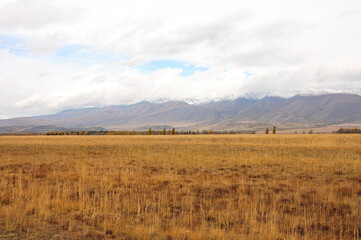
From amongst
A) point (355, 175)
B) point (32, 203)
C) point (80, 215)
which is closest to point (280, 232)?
point (80, 215)

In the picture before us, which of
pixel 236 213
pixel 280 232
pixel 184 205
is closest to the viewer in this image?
pixel 280 232

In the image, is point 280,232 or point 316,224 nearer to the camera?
point 280,232

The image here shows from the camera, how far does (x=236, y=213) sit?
8.61 meters

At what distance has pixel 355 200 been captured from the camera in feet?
33.3

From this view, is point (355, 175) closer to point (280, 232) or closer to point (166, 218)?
point (280, 232)

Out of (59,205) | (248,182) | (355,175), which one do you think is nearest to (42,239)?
(59,205)

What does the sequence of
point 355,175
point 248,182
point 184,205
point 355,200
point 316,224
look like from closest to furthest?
point 316,224 < point 184,205 < point 355,200 < point 248,182 < point 355,175

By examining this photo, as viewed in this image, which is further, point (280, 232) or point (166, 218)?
point (166, 218)

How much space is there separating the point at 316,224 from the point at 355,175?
10.1 meters

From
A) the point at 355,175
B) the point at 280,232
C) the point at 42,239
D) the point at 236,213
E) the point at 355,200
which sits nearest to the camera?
the point at 42,239

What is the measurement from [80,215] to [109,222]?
4.14 ft

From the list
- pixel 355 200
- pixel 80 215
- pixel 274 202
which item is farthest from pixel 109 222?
pixel 355 200

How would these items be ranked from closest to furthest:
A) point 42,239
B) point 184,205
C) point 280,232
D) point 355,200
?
point 42,239, point 280,232, point 184,205, point 355,200

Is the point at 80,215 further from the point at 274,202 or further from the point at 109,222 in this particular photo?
the point at 274,202
